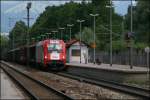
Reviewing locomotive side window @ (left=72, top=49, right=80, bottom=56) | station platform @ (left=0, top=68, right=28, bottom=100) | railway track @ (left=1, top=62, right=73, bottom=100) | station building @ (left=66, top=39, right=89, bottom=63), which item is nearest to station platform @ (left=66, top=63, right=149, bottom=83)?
railway track @ (left=1, top=62, right=73, bottom=100)

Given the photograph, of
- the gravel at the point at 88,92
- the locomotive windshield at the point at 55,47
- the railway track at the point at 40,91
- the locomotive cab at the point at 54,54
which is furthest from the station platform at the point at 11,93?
the locomotive windshield at the point at 55,47

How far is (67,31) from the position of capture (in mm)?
126125

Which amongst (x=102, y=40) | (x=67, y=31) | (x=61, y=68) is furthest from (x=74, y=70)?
(x=67, y=31)

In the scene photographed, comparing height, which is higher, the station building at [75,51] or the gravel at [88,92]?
the station building at [75,51]

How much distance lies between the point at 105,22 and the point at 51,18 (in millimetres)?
19543

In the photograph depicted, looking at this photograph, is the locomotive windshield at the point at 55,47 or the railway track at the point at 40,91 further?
the locomotive windshield at the point at 55,47

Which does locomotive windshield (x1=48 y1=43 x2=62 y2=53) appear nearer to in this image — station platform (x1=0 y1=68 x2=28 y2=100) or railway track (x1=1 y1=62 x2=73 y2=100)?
railway track (x1=1 y1=62 x2=73 y2=100)

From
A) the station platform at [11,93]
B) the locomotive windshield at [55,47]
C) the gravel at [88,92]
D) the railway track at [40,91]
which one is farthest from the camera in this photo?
the locomotive windshield at [55,47]

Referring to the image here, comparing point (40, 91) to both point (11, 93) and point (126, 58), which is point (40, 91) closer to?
point (11, 93)

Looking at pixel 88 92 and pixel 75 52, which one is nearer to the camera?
pixel 88 92

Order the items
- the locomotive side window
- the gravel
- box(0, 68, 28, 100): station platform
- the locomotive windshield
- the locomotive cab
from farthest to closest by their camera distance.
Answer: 1. the locomotive side window
2. the locomotive windshield
3. the locomotive cab
4. the gravel
5. box(0, 68, 28, 100): station platform

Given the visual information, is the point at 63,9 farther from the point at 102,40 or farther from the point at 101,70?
the point at 101,70

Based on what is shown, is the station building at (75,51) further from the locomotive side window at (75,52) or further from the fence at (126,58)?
the fence at (126,58)

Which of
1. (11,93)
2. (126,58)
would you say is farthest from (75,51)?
(11,93)
